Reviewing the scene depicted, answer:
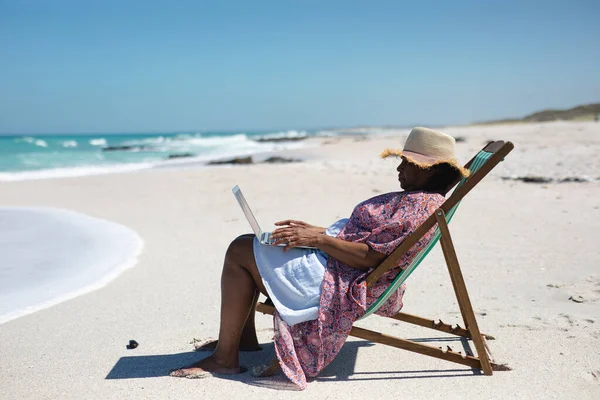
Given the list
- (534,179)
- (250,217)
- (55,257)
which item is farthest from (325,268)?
(534,179)

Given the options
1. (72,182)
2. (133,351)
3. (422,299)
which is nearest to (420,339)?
(422,299)

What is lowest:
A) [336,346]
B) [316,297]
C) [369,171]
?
[369,171]

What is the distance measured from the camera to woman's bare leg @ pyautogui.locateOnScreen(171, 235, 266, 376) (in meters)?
3.27

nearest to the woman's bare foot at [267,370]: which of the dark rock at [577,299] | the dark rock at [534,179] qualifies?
the dark rock at [577,299]

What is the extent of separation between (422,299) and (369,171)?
9.04 m

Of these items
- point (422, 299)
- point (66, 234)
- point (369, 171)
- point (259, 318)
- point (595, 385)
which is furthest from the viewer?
point (369, 171)

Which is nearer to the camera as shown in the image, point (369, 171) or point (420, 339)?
point (420, 339)

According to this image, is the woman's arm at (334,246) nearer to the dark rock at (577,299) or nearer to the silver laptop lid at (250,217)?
the silver laptop lid at (250,217)

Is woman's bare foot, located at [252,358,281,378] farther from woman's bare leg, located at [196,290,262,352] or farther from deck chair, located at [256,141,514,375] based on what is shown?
woman's bare leg, located at [196,290,262,352]

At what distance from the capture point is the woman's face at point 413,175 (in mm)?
3270

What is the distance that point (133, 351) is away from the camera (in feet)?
12.3

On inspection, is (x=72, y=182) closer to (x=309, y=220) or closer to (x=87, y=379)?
(x=309, y=220)

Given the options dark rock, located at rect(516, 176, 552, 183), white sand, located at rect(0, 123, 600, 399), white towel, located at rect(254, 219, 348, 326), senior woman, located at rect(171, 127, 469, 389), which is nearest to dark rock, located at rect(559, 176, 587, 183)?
dark rock, located at rect(516, 176, 552, 183)

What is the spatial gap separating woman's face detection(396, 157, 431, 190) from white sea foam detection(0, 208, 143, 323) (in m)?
3.04
